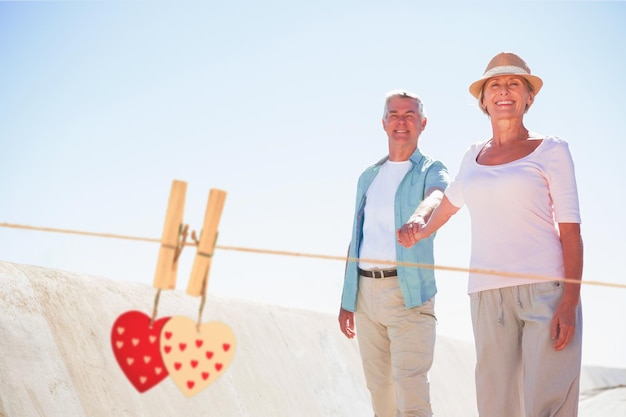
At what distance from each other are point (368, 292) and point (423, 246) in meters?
0.36

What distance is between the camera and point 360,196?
12.4 ft

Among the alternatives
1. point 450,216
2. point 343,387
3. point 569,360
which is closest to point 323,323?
point 343,387

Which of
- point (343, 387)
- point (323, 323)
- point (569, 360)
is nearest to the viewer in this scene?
point (569, 360)

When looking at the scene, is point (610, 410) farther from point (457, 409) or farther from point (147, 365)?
point (147, 365)

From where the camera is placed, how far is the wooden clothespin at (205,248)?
2.04 metres

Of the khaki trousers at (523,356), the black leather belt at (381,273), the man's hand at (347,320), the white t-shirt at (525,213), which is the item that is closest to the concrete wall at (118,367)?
the man's hand at (347,320)

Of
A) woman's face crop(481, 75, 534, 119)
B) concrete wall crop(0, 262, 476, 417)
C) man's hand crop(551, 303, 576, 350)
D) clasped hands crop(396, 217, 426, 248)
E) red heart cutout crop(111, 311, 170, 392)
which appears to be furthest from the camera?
concrete wall crop(0, 262, 476, 417)

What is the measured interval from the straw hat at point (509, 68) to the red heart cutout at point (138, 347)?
1.64m

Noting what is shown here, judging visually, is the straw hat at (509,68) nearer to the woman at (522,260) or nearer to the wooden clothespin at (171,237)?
the woman at (522,260)

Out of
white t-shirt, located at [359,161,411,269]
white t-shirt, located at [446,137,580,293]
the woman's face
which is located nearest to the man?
white t-shirt, located at [359,161,411,269]

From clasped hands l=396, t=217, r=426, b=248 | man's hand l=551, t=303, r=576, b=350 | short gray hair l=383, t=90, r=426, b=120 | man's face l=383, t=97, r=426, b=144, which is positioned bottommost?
man's hand l=551, t=303, r=576, b=350

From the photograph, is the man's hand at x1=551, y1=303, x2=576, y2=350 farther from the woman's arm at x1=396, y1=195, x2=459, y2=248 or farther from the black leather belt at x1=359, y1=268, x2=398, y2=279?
the black leather belt at x1=359, y1=268, x2=398, y2=279

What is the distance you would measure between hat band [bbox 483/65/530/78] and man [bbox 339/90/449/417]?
69 centimetres

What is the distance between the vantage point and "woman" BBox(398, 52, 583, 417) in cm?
238
